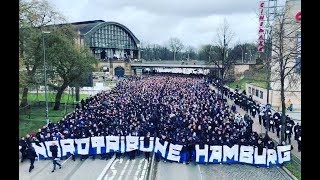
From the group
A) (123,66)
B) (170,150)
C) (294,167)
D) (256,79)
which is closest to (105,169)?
(170,150)

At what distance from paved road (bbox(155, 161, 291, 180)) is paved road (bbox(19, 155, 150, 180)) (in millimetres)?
981

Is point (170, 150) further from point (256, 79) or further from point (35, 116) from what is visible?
point (256, 79)

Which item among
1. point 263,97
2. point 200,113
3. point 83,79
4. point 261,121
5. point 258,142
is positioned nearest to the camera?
point 258,142

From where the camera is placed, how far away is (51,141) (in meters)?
18.3

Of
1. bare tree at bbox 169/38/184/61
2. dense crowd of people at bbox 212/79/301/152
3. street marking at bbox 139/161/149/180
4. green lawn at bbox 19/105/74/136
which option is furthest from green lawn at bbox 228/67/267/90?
bare tree at bbox 169/38/184/61

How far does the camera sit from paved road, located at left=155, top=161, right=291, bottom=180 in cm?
1588

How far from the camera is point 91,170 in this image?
17.3 meters
